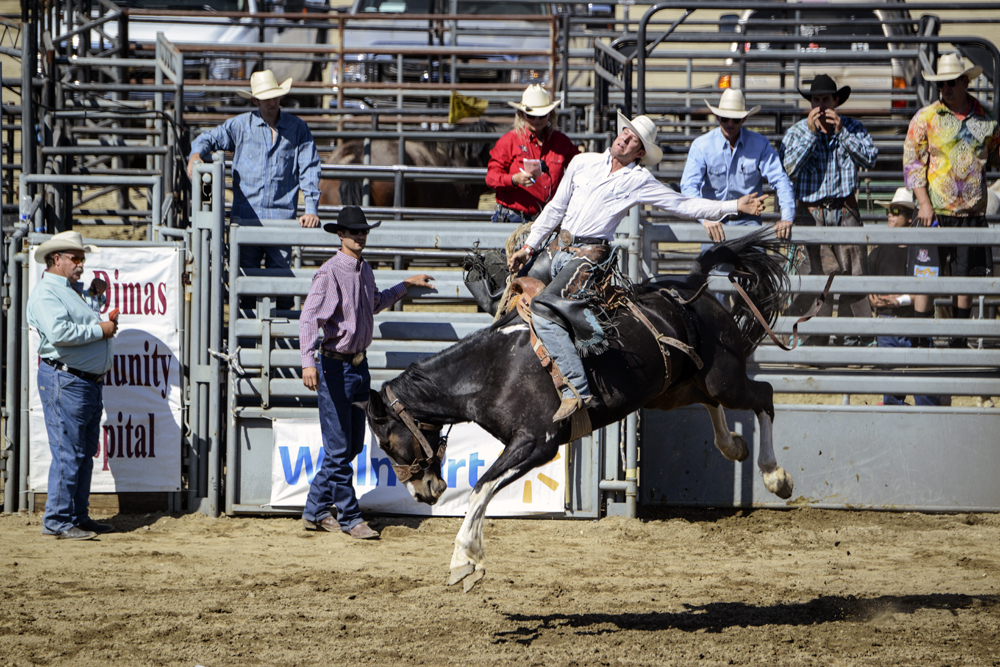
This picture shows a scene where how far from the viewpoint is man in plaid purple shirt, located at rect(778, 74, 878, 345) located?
7828 millimetres

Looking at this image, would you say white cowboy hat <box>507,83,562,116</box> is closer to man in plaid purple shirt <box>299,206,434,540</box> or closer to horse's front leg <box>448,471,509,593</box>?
man in plaid purple shirt <box>299,206,434,540</box>

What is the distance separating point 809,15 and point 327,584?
1253cm

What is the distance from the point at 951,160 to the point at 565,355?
4317mm

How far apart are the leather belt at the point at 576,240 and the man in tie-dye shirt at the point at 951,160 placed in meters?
3.17

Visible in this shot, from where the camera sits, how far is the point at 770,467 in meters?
5.95

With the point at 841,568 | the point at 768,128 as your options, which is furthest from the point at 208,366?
the point at 768,128

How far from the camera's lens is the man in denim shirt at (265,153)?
790 centimetres

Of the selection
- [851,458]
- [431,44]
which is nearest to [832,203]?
[851,458]

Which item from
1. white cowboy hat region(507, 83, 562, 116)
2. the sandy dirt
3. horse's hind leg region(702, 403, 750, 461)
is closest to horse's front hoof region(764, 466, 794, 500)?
horse's hind leg region(702, 403, 750, 461)

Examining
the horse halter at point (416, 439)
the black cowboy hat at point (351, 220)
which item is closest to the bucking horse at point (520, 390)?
the horse halter at point (416, 439)

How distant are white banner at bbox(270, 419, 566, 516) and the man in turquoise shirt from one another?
1.24 metres

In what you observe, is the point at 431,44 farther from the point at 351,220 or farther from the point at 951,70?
the point at 351,220

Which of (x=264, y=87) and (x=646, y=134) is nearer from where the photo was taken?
(x=646, y=134)

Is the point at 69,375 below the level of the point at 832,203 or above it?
below
